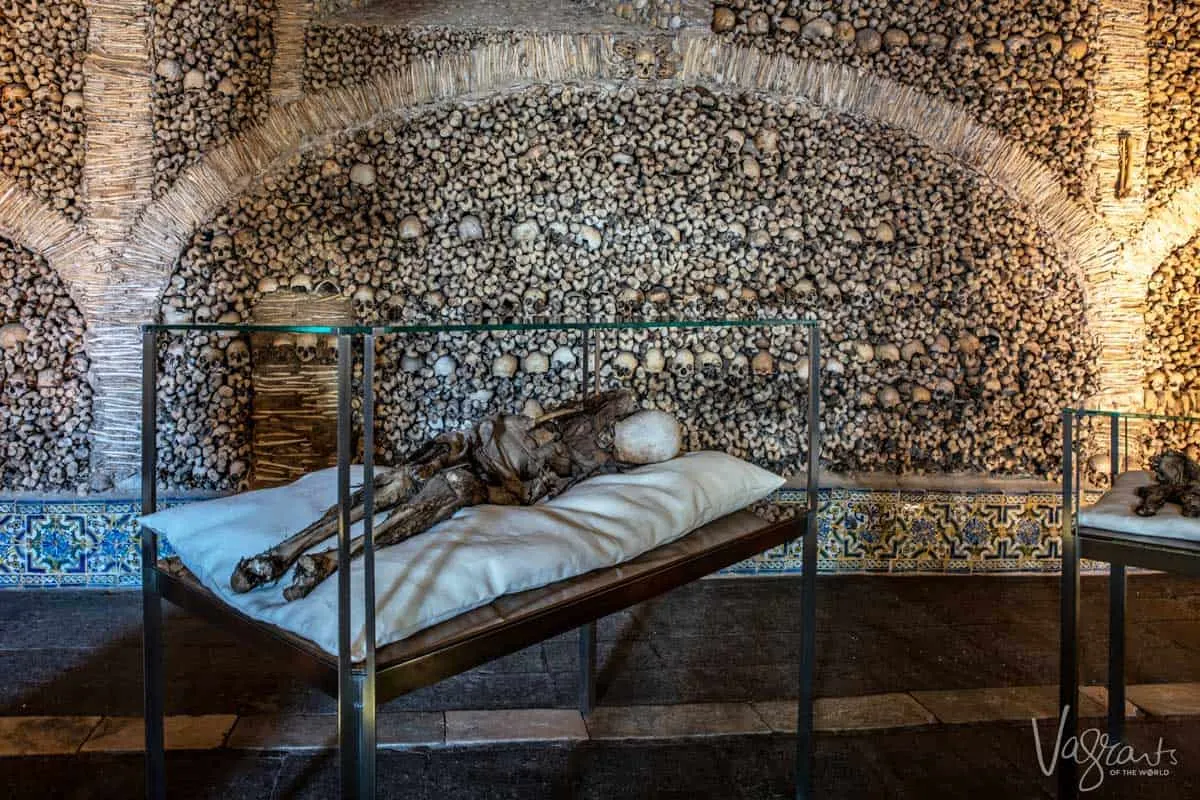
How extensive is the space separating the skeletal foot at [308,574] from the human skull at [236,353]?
2.66 metres

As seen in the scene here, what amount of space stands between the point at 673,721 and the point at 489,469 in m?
1.09

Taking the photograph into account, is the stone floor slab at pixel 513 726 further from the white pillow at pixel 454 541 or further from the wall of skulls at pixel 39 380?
the wall of skulls at pixel 39 380

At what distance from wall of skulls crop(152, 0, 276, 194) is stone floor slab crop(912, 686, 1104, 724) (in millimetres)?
3556

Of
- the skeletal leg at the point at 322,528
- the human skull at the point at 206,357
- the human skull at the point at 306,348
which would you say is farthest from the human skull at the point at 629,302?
the skeletal leg at the point at 322,528

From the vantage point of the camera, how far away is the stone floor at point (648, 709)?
2393mm

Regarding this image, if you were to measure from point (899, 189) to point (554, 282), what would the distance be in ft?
5.59

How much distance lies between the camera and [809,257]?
4305 millimetres

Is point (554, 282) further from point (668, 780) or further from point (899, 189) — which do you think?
point (668, 780)

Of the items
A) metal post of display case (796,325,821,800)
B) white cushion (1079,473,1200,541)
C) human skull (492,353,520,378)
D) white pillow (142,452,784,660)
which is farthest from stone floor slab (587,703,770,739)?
human skull (492,353,520,378)

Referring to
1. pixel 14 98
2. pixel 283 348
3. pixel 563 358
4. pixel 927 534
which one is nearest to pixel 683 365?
pixel 563 358

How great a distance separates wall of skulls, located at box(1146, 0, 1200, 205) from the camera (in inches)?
173

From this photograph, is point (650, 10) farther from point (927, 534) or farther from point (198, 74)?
point (927, 534)

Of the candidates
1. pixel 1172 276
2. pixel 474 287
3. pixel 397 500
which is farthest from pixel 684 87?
pixel 397 500

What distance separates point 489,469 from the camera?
2.18 m
